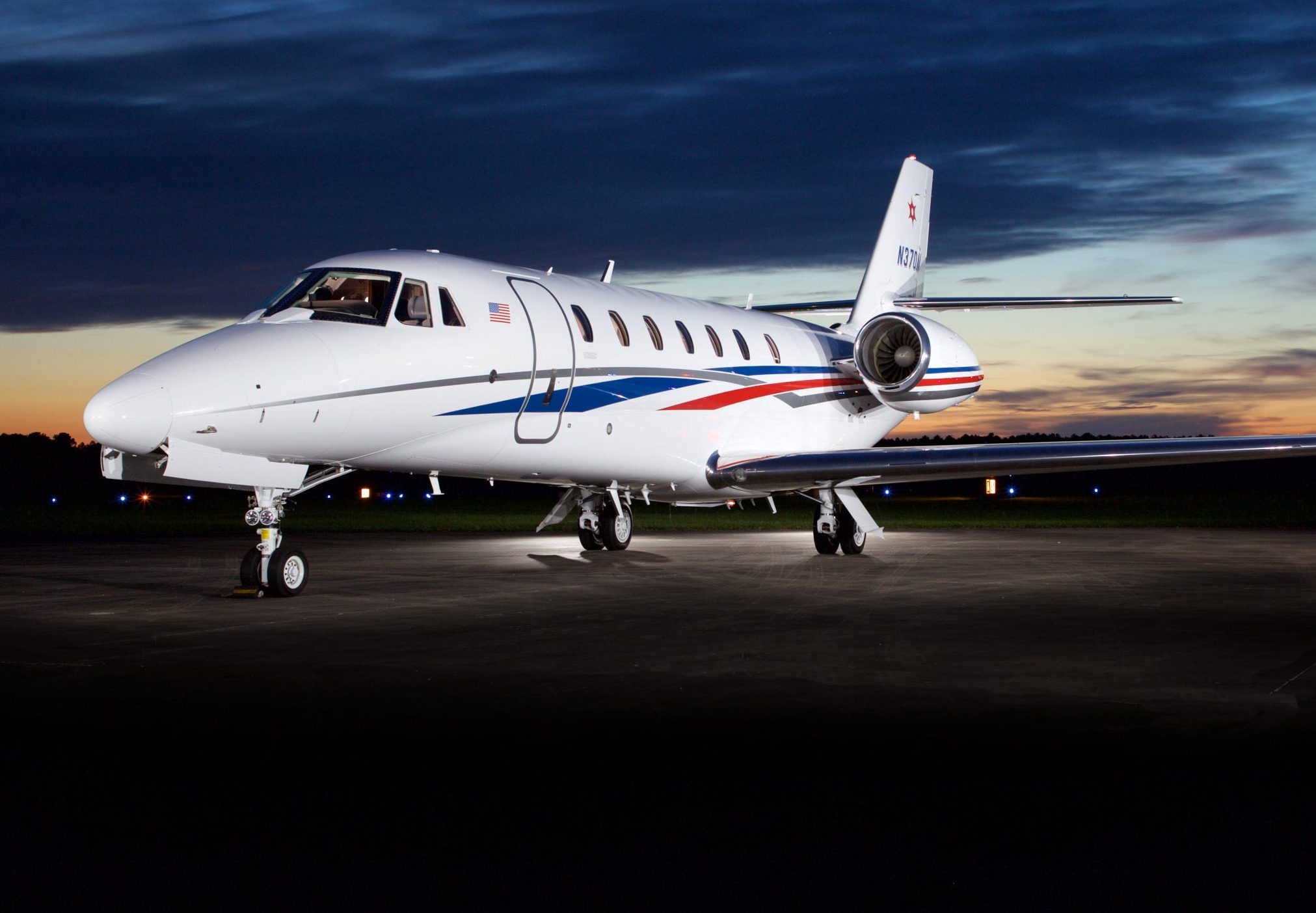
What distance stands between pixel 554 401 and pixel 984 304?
8102 mm

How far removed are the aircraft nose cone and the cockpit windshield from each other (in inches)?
66.7

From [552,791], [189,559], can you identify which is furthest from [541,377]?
[552,791]

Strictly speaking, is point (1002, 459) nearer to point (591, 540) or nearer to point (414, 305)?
point (591, 540)

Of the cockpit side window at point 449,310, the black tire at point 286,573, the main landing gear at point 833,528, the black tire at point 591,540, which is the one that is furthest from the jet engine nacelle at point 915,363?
the black tire at point 286,573

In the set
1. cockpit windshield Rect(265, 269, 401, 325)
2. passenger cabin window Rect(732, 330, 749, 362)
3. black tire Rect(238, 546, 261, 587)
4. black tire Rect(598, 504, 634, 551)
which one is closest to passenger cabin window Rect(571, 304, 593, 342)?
cockpit windshield Rect(265, 269, 401, 325)

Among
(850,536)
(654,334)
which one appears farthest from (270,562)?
(850,536)

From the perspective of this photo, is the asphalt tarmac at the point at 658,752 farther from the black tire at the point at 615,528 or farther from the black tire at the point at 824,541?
the black tire at the point at 824,541

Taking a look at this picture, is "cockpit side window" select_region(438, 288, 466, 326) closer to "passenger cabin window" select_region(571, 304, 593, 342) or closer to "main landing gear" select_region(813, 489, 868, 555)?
"passenger cabin window" select_region(571, 304, 593, 342)

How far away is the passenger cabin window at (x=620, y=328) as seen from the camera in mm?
14148

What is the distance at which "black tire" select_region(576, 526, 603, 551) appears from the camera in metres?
17.8

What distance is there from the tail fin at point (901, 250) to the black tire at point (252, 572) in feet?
37.7

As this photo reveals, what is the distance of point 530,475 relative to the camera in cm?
1365

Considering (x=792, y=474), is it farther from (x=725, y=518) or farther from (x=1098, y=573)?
(x=725, y=518)

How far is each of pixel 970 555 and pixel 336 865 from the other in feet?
47.0
